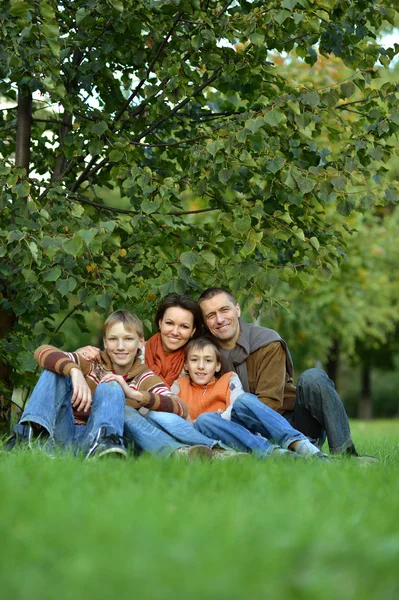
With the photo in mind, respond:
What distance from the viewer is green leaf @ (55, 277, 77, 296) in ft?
→ 17.5

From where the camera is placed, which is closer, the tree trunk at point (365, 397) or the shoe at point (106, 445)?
the shoe at point (106, 445)

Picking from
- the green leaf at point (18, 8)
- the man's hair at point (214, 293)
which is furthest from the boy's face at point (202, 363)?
the green leaf at point (18, 8)

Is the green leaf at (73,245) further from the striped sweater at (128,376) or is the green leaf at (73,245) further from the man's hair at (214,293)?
the man's hair at (214,293)

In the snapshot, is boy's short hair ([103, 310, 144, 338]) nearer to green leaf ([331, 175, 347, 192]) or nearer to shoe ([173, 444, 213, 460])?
shoe ([173, 444, 213, 460])

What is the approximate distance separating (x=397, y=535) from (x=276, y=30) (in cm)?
383

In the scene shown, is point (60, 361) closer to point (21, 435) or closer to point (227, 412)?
point (21, 435)

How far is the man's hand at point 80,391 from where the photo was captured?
4926 millimetres

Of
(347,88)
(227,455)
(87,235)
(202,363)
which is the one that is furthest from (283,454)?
(347,88)

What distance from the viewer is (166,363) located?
566 centimetres

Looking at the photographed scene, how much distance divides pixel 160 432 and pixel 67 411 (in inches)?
24.8

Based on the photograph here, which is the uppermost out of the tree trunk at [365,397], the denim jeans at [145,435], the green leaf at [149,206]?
the green leaf at [149,206]

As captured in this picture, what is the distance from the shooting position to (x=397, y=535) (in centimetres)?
283

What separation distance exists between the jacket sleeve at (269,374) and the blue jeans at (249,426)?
313mm

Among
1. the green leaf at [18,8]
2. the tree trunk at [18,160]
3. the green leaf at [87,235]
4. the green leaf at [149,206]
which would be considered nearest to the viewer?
the green leaf at [87,235]
